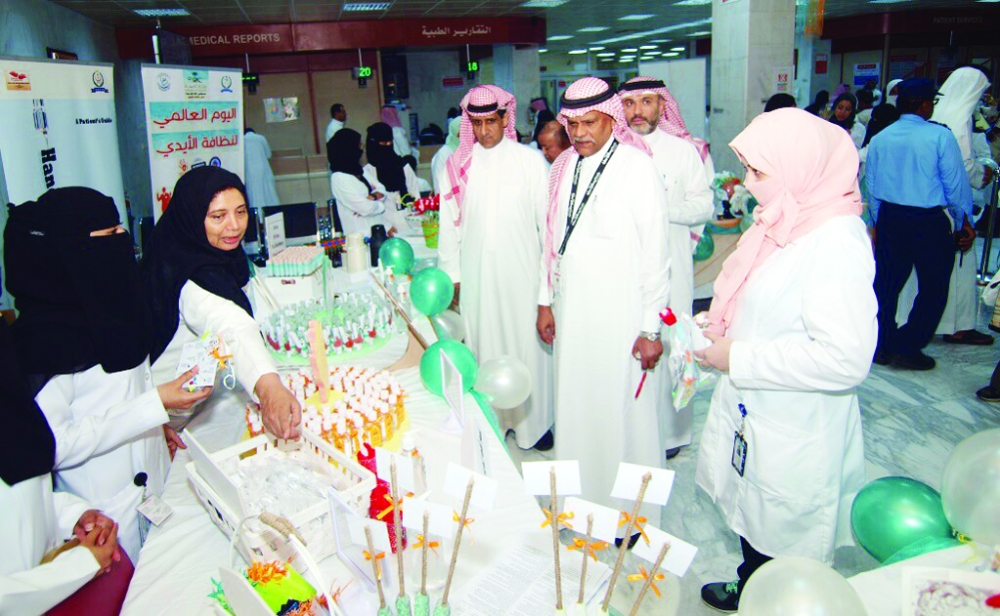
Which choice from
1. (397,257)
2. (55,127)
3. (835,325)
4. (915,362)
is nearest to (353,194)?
(397,257)

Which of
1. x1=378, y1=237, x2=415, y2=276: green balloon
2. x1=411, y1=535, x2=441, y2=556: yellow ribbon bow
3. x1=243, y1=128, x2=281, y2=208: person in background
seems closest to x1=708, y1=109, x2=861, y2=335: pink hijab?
x1=411, y1=535, x2=441, y2=556: yellow ribbon bow

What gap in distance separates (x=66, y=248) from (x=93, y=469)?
0.59 m

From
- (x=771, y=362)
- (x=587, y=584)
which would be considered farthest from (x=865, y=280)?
(x=587, y=584)

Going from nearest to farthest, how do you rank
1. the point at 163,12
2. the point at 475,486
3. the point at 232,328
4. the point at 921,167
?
the point at 475,486 → the point at 232,328 → the point at 921,167 → the point at 163,12

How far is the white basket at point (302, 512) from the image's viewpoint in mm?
1403

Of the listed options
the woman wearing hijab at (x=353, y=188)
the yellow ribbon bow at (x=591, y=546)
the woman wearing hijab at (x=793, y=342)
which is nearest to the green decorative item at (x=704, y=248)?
the woman wearing hijab at (x=353, y=188)

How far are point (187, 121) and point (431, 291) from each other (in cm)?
284

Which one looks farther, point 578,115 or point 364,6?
point 364,6

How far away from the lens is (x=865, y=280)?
162cm

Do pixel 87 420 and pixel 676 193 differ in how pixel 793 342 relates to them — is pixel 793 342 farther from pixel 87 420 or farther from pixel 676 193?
pixel 676 193

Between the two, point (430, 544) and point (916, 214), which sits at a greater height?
point (916, 214)

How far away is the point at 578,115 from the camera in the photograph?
2.49 meters

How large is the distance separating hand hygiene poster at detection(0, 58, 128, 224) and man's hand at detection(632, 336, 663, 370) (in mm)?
3282

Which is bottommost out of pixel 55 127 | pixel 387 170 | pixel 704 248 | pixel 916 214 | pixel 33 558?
pixel 33 558
